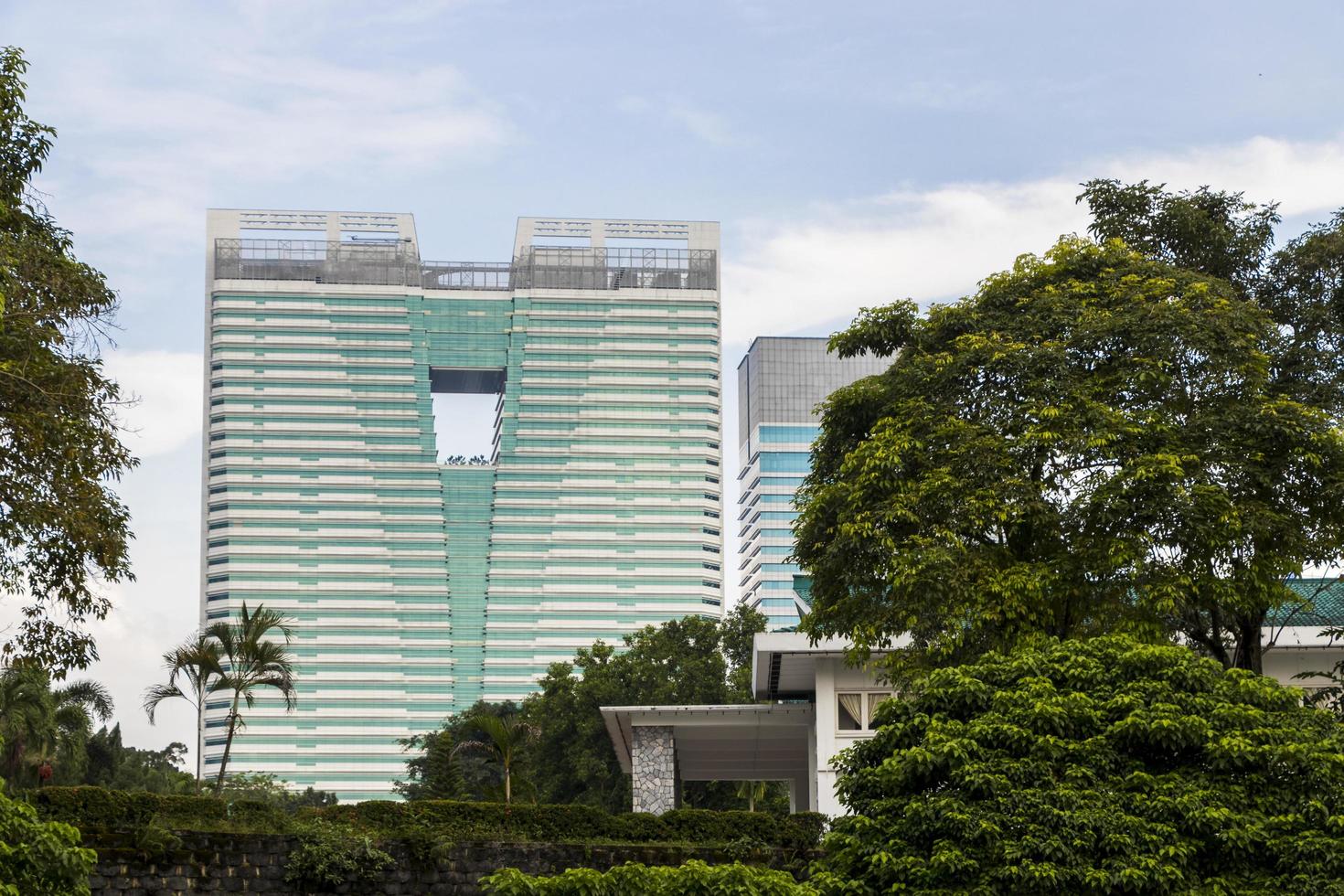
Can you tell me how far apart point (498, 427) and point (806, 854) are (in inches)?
4203

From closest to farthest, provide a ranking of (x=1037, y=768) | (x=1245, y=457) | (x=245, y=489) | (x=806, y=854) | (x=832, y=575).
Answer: (x=1037, y=768) → (x=1245, y=457) → (x=832, y=575) → (x=806, y=854) → (x=245, y=489)

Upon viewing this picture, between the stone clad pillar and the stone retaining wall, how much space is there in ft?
22.5

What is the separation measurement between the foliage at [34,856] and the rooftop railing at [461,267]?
11409cm

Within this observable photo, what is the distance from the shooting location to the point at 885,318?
709 inches

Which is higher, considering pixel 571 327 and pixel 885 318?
pixel 571 327

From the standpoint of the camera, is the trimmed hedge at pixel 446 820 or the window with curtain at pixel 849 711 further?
the window with curtain at pixel 849 711

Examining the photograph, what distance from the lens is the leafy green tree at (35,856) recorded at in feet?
31.3

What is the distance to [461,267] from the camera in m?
126

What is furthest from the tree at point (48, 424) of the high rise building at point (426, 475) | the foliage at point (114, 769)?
the high rise building at point (426, 475)

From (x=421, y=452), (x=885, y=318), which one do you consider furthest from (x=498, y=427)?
(x=885, y=318)

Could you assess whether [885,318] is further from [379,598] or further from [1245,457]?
[379,598]

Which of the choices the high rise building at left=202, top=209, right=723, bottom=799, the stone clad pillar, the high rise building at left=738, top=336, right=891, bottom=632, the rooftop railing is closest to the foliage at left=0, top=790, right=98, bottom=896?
the stone clad pillar

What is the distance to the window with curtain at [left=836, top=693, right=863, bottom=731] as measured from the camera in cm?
2317

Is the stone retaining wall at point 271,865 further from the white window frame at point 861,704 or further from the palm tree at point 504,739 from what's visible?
the white window frame at point 861,704
